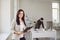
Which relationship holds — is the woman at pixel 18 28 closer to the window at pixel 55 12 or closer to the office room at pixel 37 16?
the office room at pixel 37 16

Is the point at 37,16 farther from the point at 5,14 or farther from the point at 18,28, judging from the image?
the point at 18,28

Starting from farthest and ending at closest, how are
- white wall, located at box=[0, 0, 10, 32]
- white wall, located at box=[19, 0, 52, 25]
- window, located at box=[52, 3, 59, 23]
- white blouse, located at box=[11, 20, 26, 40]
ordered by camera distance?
white wall, located at box=[19, 0, 52, 25] → window, located at box=[52, 3, 59, 23] → white wall, located at box=[0, 0, 10, 32] → white blouse, located at box=[11, 20, 26, 40]

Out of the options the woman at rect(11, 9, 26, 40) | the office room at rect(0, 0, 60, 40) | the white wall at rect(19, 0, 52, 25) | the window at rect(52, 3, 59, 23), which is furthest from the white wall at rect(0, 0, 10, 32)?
the white wall at rect(19, 0, 52, 25)

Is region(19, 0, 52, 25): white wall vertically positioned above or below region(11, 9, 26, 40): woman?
above

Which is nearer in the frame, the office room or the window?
the office room

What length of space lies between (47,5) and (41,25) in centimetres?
288

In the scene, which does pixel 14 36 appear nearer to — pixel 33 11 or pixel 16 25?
pixel 16 25

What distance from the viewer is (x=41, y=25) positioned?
13.9ft

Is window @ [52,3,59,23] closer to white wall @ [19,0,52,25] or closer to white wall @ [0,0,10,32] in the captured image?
white wall @ [19,0,52,25]

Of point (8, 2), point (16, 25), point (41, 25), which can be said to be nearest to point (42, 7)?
point (41, 25)

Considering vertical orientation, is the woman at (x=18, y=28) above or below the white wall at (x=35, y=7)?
below

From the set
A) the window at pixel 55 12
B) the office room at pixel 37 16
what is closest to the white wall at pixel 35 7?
the office room at pixel 37 16

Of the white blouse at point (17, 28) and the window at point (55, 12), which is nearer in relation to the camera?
the white blouse at point (17, 28)

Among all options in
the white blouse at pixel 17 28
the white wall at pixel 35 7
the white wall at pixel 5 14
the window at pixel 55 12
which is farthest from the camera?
the white wall at pixel 35 7
